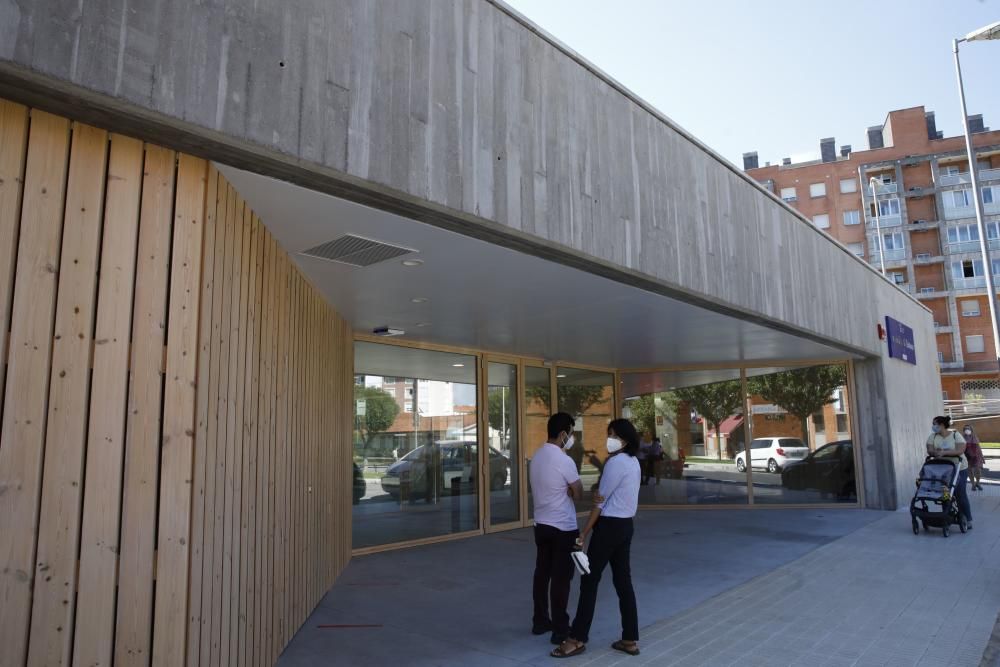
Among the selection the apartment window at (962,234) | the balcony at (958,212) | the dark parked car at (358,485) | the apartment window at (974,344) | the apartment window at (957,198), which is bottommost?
the dark parked car at (358,485)

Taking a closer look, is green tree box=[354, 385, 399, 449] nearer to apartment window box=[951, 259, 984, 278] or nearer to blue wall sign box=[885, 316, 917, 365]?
blue wall sign box=[885, 316, 917, 365]

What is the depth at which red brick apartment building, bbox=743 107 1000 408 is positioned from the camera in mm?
42625

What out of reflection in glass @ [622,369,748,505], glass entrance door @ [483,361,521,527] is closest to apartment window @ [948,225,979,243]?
reflection in glass @ [622,369,748,505]

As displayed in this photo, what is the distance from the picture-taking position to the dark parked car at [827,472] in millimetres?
12336

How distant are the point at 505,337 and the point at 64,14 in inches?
274

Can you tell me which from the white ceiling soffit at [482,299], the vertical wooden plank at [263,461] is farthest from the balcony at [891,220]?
the vertical wooden plank at [263,461]

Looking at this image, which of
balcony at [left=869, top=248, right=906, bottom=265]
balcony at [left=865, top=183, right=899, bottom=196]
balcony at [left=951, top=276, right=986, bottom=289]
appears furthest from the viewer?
balcony at [left=865, top=183, right=899, bottom=196]

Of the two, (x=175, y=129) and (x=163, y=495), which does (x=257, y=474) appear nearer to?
(x=163, y=495)

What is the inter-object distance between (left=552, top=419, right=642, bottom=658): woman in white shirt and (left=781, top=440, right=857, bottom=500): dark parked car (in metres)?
9.26

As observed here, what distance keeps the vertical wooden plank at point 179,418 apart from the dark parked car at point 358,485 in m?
5.70

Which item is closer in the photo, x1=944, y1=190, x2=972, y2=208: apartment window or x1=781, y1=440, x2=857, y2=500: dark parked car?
x1=781, y1=440, x2=857, y2=500: dark parked car

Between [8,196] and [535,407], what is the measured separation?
947 cm

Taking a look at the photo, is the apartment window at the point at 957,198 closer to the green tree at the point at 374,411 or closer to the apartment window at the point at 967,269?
the apartment window at the point at 967,269

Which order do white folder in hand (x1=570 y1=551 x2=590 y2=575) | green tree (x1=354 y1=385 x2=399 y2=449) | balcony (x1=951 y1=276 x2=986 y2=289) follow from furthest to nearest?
balcony (x1=951 y1=276 x2=986 y2=289) → green tree (x1=354 y1=385 x2=399 y2=449) → white folder in hand (x1=570 y1=551 x2=590 y2=575)
